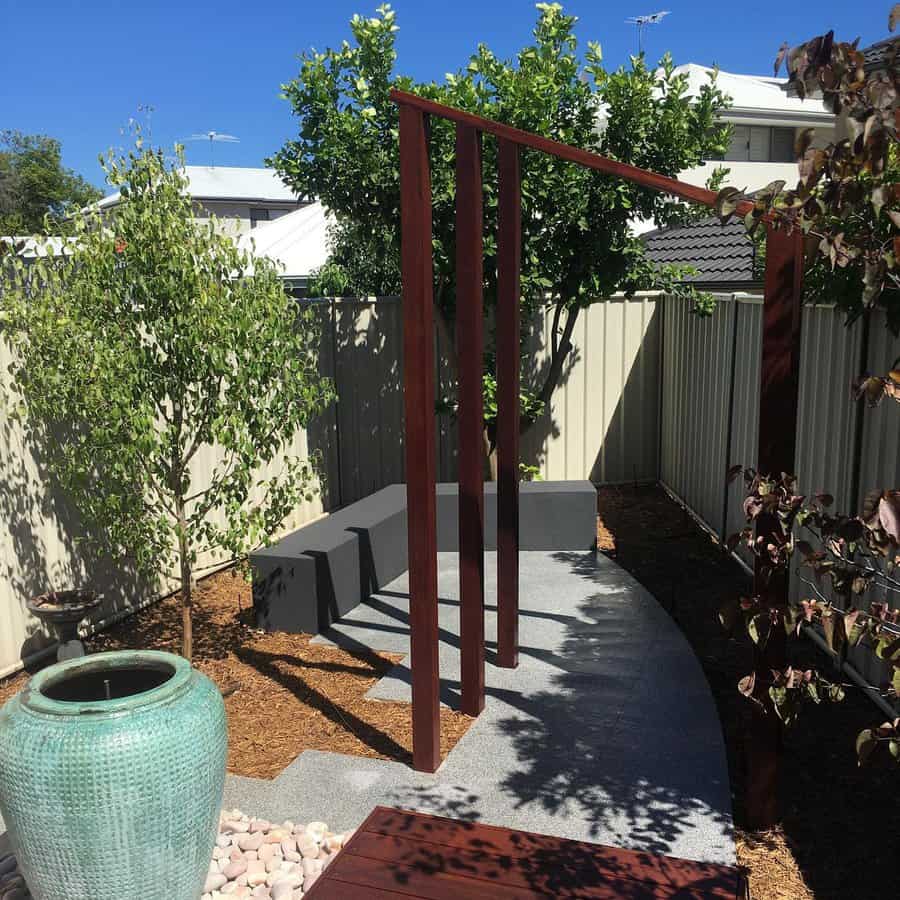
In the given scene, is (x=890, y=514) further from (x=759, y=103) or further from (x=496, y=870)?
(x=759, y=103)

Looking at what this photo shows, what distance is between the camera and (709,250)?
1105 cm

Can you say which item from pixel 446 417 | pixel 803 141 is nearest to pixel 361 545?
pixel 446 417

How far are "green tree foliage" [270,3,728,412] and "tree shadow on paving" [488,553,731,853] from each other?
356cm

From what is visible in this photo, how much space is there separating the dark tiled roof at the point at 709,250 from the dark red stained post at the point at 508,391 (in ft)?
17.8

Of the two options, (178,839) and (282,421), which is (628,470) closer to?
(282,421)

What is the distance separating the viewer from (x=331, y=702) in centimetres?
464

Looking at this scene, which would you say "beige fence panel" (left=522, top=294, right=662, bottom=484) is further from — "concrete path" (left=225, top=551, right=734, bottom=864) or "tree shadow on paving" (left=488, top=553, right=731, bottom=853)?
"tree shadow on paving" (left=488, top=553, right=731, bottom=853)

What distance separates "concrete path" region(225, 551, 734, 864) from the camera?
3467 mm

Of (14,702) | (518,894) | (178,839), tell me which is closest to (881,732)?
(518,894)

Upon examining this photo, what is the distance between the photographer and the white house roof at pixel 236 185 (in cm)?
4434

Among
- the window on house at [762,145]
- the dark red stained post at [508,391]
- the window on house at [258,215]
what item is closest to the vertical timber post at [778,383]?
the dark red stained post at [508,391]

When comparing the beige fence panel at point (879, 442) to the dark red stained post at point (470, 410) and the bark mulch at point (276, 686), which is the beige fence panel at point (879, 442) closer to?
the dark red stained post at point (470, 410)

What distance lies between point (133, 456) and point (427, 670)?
182 centimetres

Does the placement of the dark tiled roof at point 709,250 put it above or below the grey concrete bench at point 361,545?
above
